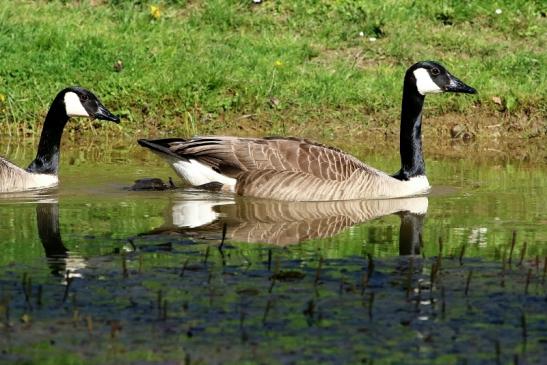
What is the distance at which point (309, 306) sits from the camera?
7207mm

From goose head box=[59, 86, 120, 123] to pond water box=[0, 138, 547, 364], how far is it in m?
1.05

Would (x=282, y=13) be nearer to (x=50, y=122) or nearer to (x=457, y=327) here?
(x=50, y=122)

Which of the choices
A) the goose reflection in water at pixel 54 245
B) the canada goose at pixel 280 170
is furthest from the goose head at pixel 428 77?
the goose reflection in water at pixel 54 245

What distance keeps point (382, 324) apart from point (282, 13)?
1034 centimetres

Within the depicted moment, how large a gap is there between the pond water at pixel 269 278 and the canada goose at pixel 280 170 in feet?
0.63

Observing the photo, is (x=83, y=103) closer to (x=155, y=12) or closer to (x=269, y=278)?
(x=155, y=12)

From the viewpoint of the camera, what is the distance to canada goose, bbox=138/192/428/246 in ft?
31.7

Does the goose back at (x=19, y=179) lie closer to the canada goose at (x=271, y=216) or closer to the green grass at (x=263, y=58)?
the canada goose at (x=271, y=216)

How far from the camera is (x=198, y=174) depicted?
1195cm

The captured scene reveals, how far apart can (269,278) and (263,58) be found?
7.98 metres

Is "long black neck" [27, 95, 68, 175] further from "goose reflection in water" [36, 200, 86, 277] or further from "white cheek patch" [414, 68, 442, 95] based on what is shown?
"white cheek patch" [414, 68, 442, 95]

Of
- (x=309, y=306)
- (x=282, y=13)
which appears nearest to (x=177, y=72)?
(x=282, y=13)

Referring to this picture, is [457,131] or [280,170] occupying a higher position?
[457,131]

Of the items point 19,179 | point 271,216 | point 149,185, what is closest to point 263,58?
point 149,185
